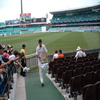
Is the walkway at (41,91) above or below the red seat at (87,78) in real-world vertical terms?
below

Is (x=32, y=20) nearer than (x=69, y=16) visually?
No

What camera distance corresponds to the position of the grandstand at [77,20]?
2624 inches

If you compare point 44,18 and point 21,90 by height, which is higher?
point 44,18

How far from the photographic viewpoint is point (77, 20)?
7312 cm

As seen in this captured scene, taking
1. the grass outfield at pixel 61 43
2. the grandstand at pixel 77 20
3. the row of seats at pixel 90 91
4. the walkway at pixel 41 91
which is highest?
the grandstand at pixel 77 20

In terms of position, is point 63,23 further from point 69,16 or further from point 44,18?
point 44,18

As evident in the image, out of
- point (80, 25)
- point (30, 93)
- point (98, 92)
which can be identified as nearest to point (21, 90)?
point (30, 93)

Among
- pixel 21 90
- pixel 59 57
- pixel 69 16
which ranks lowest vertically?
pixel 21 90

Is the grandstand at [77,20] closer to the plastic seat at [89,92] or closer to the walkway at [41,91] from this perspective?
the walkway at [41,91]

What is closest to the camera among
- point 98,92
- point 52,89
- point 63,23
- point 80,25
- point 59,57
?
point 98,92

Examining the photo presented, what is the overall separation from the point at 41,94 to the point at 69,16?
78920 mm

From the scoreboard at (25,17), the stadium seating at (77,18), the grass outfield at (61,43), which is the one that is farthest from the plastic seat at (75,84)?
the scoreboard at (25,17)

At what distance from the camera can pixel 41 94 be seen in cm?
445

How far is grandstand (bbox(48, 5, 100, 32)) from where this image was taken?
6665cm
